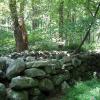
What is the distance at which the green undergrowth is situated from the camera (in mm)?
6970

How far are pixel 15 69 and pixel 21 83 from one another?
0.54 m

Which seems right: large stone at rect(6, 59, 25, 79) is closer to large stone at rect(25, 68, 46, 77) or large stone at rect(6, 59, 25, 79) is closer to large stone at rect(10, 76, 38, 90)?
large stone at rect(25, 68, 46, 77)

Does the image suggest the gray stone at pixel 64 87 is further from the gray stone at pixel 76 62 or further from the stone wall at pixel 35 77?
→ the gray stone at pixel 76 62

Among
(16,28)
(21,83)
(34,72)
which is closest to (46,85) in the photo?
(34,72)

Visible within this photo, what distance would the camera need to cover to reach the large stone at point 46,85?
24.5 feet

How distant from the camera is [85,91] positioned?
296 inches

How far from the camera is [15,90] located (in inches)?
270

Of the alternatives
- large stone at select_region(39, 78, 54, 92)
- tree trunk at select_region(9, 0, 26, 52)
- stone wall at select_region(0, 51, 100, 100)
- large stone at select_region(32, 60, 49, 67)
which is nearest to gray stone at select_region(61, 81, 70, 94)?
stone wall at select_region(0, 51, 100, 100)

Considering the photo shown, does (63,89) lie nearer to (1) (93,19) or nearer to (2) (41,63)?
(2) (41,63)

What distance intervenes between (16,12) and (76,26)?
353cm

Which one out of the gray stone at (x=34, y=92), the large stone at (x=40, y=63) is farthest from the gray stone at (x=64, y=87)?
the gray stone at (x=34, y=92)

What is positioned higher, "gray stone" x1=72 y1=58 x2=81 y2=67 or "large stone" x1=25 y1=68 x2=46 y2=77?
"large stone" x1=25 y1=68 x2=46 y2=77

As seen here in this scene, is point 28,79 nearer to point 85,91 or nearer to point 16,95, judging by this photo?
point 16,95

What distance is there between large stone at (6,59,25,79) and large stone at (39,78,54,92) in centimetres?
68
